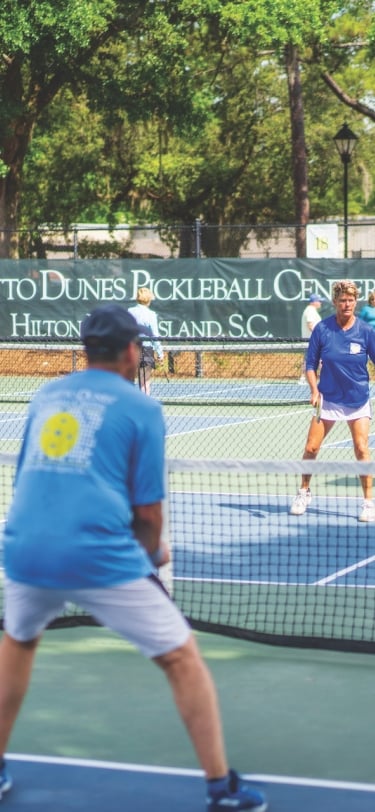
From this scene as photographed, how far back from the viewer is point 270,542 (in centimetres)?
939

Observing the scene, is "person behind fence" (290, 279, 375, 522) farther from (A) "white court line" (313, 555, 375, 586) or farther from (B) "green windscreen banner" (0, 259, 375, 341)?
(B) "green windscreen banner" (0, 259, 375, 341)

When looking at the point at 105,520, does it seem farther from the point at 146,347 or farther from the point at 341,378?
the point at 146,347

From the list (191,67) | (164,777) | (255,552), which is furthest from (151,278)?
(164,777)

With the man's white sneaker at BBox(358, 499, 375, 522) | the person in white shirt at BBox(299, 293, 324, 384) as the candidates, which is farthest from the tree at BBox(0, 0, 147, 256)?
the man's white sneaker at BBox(358, 499, 375, 522)

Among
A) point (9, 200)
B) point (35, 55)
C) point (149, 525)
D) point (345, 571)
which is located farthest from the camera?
point (9, 200)

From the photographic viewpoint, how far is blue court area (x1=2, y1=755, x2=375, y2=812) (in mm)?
4621

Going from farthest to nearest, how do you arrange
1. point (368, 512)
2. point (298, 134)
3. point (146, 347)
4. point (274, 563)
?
1. point (298, 134)
2. point (146, 347)
3. point (368, 512)
4. point (274, 563)

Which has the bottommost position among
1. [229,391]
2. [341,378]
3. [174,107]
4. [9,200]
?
[229,391]

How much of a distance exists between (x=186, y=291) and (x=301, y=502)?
44.6 feet

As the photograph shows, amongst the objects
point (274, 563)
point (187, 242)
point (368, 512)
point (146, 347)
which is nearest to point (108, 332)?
point (274, 563)

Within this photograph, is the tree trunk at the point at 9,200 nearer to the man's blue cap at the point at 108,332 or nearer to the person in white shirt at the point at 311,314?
the person in white shirt at the point at 311,314

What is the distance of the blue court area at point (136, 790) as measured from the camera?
462 cm

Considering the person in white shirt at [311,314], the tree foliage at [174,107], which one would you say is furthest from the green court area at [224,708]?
the tree foliage at [174,107]

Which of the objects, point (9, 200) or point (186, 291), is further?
point (9, 200)
